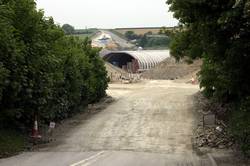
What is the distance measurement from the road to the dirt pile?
49250mm

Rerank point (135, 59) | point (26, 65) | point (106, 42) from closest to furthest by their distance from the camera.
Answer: point (26, 65), point (135, 59), point (106, 42)

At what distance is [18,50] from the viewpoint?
21297 mm

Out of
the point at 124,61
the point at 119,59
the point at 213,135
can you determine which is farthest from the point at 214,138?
the point at 124,61

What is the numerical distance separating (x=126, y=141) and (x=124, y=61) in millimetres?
96458

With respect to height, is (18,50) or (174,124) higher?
(18,50)

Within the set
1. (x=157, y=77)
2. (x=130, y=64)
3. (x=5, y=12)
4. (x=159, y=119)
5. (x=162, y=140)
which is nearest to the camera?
(x=5, y=12)

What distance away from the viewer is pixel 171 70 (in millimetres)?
93938

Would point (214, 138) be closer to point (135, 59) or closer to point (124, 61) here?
point (135, 59)

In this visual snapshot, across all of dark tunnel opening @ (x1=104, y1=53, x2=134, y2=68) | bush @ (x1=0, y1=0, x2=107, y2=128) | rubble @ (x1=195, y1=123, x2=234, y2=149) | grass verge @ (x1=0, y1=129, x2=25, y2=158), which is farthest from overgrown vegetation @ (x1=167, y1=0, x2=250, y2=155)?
dark tunnel opening @ (x1=104, y1=53, x2=134, y2=68)

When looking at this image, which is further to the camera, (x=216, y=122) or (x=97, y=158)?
(x=216, y=122)

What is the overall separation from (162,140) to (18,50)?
7.55 metres

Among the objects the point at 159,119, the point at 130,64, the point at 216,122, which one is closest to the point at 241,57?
the point at 216,122

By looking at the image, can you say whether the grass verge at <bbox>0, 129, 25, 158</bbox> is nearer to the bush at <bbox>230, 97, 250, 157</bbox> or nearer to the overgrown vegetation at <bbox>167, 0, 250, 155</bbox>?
the overgrown vegetation at <bbox>167, 0, 250, 155</bbox>

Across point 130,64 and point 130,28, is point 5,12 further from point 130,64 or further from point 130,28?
point 130,28
